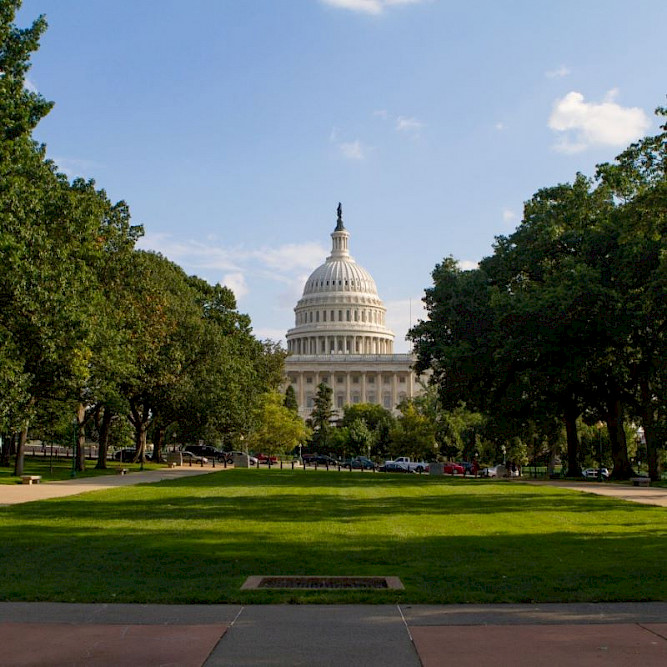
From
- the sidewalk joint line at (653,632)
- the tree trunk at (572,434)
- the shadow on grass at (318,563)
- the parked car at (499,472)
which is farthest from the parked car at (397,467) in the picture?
the sidewalk joint line at (653,632)

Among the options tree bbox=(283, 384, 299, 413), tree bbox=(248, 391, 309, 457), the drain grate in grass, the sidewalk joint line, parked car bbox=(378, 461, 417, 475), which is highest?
tree bbox=(283, 384, 299, 413)

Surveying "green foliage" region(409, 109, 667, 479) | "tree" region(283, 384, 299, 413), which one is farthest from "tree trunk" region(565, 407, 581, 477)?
"tree" region(283, 384, 299, 413)

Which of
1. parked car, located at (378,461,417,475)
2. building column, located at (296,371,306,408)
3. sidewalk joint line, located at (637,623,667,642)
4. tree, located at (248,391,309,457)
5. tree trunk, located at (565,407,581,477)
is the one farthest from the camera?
building column, located at (296,371,306,408)

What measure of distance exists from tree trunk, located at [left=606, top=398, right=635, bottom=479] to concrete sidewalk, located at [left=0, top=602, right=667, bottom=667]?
4035 centimetres

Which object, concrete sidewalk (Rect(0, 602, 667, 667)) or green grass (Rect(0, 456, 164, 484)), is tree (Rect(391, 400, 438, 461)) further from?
concrete sidewalk (Rect(0, 602, 667, 667))

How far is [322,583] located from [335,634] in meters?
2.84

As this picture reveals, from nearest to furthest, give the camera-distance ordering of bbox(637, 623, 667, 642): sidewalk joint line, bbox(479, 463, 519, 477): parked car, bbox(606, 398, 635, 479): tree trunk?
bbox(637, 623, 667, 642): sidewalk joint line, bbox(606, 398, 635, 479): tree trunk, bbox(479, 463, 519, 477): parked car

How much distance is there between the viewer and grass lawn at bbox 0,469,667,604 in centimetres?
1081

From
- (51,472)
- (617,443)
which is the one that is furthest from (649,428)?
(51,472)

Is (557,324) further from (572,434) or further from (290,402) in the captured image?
(290,402)

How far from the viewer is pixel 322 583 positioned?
11445mm

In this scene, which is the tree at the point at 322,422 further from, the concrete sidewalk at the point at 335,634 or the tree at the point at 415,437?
the concrete sidewalk at the point at 335,634

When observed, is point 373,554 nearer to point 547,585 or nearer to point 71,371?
point 547,585

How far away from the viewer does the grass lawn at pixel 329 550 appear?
10812 mm
